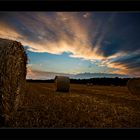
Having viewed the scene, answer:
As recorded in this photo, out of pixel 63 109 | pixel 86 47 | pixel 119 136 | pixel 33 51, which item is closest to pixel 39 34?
pixel 33 51

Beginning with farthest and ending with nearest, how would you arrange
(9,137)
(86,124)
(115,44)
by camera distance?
(115,44), (86,124), (9,137)

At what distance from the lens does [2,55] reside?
484 centimetres

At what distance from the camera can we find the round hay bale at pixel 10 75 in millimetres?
4828

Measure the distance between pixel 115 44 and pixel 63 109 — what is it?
5.72 ft

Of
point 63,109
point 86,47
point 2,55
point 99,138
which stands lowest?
point 99,138

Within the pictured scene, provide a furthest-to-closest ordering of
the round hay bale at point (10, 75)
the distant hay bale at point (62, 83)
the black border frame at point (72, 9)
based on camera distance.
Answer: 1. the distant hay bale at point (62, 83)
2. the round hay bale at point (10, 75)
3. the black border frame at point (72, 9)

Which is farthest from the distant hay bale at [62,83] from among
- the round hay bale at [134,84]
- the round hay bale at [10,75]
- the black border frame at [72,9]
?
the black border frame at [72,9]

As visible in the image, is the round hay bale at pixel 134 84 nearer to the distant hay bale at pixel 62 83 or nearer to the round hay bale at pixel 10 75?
the distant hay bale at pixel 62 83

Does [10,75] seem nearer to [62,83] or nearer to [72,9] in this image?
[72,9]

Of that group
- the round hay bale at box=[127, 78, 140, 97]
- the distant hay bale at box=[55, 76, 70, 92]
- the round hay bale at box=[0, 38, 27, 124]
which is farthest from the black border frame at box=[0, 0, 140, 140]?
the distant hay bale at box=[55, 76, 70, 92]

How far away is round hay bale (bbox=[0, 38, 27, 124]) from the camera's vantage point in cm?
483

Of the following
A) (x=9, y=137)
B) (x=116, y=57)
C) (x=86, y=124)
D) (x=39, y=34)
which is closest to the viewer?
(x=9, y=137)

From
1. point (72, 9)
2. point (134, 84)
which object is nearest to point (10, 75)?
point (72, 9)

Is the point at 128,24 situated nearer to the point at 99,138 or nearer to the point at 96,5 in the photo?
the point at 96,5
